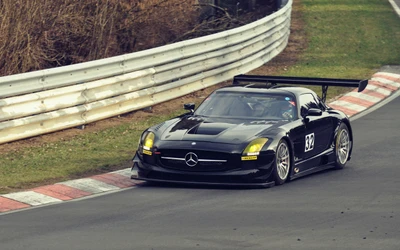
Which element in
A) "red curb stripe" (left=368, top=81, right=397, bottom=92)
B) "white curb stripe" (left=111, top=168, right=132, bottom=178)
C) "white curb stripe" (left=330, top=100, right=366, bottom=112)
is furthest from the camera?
"red curb stripe" (left=368, top=81, right=397, bottom=92)

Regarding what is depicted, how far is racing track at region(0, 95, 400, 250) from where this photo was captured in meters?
9.15

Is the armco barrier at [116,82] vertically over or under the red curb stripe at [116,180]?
over

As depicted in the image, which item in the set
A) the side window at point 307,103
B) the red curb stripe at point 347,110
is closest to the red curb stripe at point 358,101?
the red curb stripe at point 347,110

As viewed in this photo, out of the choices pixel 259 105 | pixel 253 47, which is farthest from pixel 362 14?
pixel 259 105

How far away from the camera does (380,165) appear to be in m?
14.5

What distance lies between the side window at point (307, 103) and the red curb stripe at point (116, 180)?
2609 millimetres

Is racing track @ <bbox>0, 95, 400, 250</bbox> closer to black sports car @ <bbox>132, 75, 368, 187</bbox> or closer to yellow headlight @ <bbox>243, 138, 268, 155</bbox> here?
black sports car @ <bbox>132, 75, 368, 187</bbox>

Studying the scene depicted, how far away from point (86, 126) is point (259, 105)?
4.28m

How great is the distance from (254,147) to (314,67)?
13.4 metres

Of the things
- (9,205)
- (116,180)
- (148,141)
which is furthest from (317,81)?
(9,205)

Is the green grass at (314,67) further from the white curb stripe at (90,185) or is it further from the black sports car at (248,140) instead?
the black sports car at (248,140)

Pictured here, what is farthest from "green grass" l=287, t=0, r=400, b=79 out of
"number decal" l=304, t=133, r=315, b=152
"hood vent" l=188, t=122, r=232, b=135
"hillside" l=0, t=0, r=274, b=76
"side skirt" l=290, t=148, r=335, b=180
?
"hood vent" l=188, t=122, r=232, b=135

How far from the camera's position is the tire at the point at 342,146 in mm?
14422

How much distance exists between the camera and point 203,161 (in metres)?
12.5
